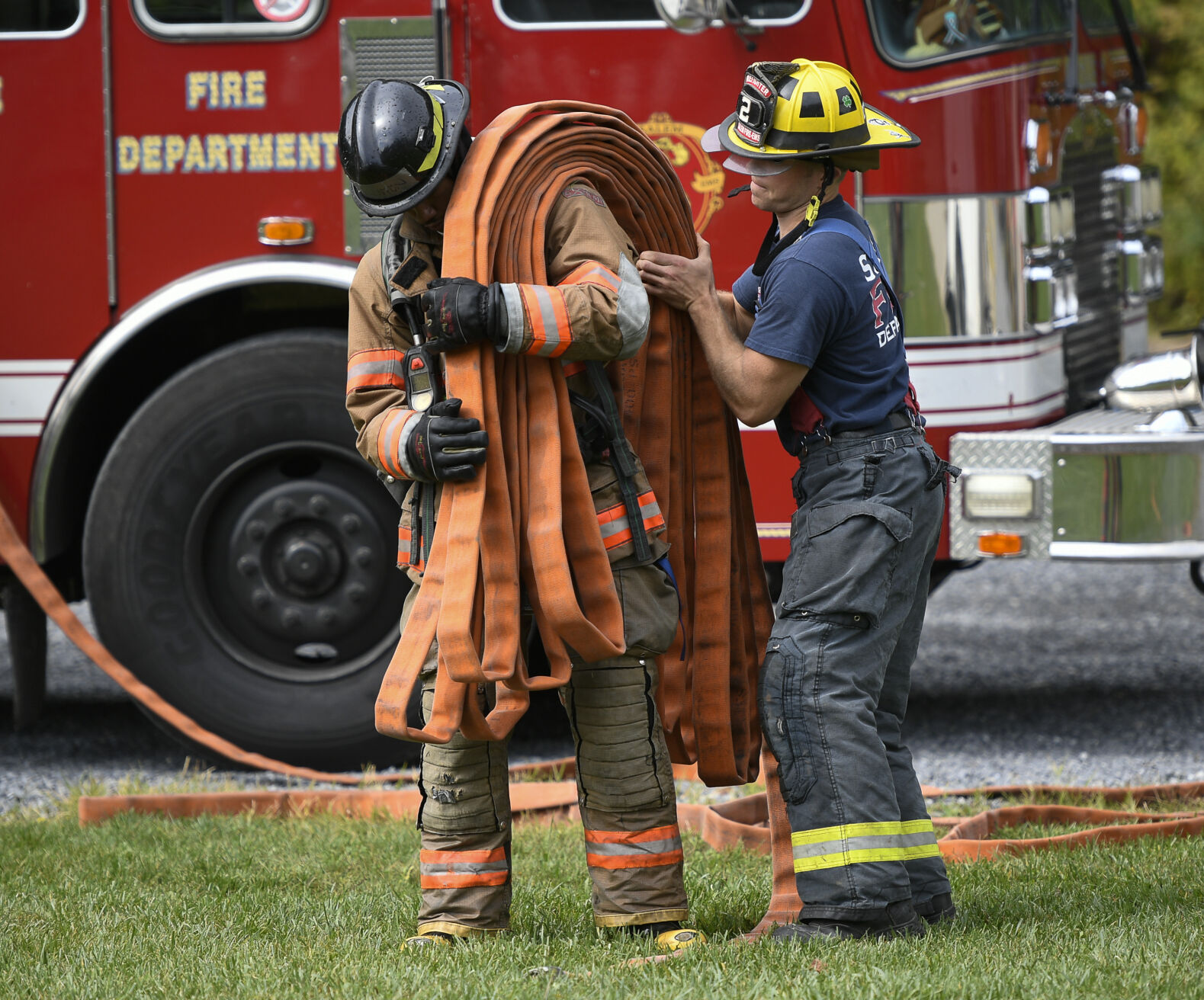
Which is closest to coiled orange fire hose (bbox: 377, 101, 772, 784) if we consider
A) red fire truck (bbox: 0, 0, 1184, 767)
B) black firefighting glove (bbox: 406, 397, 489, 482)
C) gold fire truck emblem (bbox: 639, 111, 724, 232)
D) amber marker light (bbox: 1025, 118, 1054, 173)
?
black firefighting glove (bbox: 406, 397, 489, 482)

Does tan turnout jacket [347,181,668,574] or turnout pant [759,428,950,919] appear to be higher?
tan turnout jacket [347,181,668,574]

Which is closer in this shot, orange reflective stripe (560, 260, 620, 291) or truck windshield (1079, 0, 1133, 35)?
orange reflective stripe (560, 260, 620, 291)

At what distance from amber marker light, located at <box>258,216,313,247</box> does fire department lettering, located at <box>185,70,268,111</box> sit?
36 centimetres

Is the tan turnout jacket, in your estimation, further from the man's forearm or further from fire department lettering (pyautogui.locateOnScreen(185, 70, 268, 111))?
fire department lettering (pyautogui.locateOnScreen(185, 70, 268, 111))

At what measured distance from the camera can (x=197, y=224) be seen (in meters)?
5.08

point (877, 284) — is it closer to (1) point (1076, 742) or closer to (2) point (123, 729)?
(1) point (1076, 742)

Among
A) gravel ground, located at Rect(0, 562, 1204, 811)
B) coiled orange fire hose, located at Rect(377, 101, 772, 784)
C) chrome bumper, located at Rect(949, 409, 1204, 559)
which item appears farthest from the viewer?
gravel ground, located at Rect(0, 562, 1204, 811)

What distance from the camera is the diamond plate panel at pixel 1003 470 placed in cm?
486

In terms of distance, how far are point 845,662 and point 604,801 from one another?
1.92ft

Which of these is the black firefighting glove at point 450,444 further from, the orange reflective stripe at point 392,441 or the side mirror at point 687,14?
the side mirror at point 687,14

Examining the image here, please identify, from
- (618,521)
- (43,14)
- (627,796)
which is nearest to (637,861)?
(627,796)

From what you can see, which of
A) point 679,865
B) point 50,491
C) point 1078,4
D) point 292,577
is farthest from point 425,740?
point 1078,4

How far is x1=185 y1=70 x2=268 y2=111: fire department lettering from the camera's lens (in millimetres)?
5027

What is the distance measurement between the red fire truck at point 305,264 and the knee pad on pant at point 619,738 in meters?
1.80
